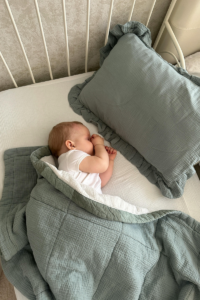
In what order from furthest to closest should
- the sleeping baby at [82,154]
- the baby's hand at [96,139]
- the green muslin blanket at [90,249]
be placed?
1. the baby's hand at [96,139]
2. the sleeping baby at [82,154]
3. the green muslin blanket at [90,249]

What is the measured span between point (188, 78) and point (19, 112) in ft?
Result: 2.63

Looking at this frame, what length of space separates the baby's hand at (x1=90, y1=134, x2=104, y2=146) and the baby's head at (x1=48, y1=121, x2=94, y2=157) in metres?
0.03

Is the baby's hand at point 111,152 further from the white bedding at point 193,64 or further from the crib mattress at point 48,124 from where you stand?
the white bedding at point 193,64

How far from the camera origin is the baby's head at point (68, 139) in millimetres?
884

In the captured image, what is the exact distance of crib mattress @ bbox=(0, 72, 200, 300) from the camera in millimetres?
895

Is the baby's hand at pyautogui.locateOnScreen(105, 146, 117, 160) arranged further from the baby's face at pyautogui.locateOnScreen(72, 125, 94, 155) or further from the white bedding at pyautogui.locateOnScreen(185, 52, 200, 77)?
the white bedding at pyautogui.locateOnScreen(185, 52, 200, 77)

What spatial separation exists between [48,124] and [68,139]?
21 centimetres

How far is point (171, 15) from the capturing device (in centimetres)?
105

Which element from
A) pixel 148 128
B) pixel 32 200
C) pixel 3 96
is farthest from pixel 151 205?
pixel 3 96

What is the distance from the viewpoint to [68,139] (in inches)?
34.7

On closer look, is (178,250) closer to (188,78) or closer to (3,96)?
(188,78)

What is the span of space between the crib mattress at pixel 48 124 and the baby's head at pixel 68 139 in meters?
0.11

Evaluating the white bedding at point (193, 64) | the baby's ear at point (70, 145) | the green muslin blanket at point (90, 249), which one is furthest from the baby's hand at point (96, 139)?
the white bedding at point (193, 64)

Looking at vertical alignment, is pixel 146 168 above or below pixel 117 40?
below
